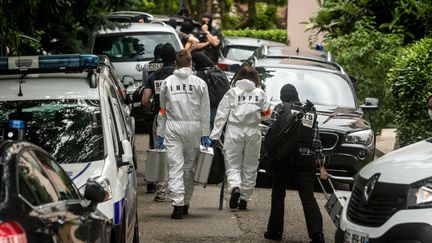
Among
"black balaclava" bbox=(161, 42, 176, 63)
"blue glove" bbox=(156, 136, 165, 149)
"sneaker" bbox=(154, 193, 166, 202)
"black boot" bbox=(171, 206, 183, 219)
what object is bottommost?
"sneaker" bbox=(154, 193, 166, 202)

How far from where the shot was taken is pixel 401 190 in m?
8.14

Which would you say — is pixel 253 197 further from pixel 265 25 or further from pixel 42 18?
pixel 265 25

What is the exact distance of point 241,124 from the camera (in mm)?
12391

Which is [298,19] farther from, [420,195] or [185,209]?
[420,195]

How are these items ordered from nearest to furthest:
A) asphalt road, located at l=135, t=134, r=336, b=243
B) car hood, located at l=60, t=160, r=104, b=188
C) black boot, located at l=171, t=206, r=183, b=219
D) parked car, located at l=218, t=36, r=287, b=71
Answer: car hood, located at l=60, t=160, r=104, b=188 < asphalt road, located at l=135, t=134, r=336, b=243 < black boot, located at l=171, t=206, r=183, b=219 < parked car, located at l=218, t=36, r=287, b=71

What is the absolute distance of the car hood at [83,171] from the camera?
855 centimetres

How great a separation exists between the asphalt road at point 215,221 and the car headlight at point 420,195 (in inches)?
133

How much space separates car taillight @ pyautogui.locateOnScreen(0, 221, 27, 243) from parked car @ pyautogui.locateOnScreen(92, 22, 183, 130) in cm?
1434

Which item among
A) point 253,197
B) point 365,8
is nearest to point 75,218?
point 253,197

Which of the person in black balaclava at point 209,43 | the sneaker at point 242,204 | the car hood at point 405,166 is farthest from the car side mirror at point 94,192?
the person in black balaclava at point 209,43

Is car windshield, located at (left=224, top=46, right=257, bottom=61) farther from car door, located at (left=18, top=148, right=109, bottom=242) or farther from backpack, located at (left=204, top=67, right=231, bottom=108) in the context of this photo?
car door, located at (left=18, top=148, right=109, bottom=242)

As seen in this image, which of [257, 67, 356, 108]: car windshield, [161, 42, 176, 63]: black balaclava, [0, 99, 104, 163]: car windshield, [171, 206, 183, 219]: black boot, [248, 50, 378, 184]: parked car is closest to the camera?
[0, 99, 104, 163]: car windshield

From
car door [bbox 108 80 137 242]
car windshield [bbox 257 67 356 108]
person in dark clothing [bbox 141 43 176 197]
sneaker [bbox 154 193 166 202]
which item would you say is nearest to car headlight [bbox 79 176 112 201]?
car door [bbox 108 80 137 242]

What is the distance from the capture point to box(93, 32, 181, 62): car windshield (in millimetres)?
Result: 20109
